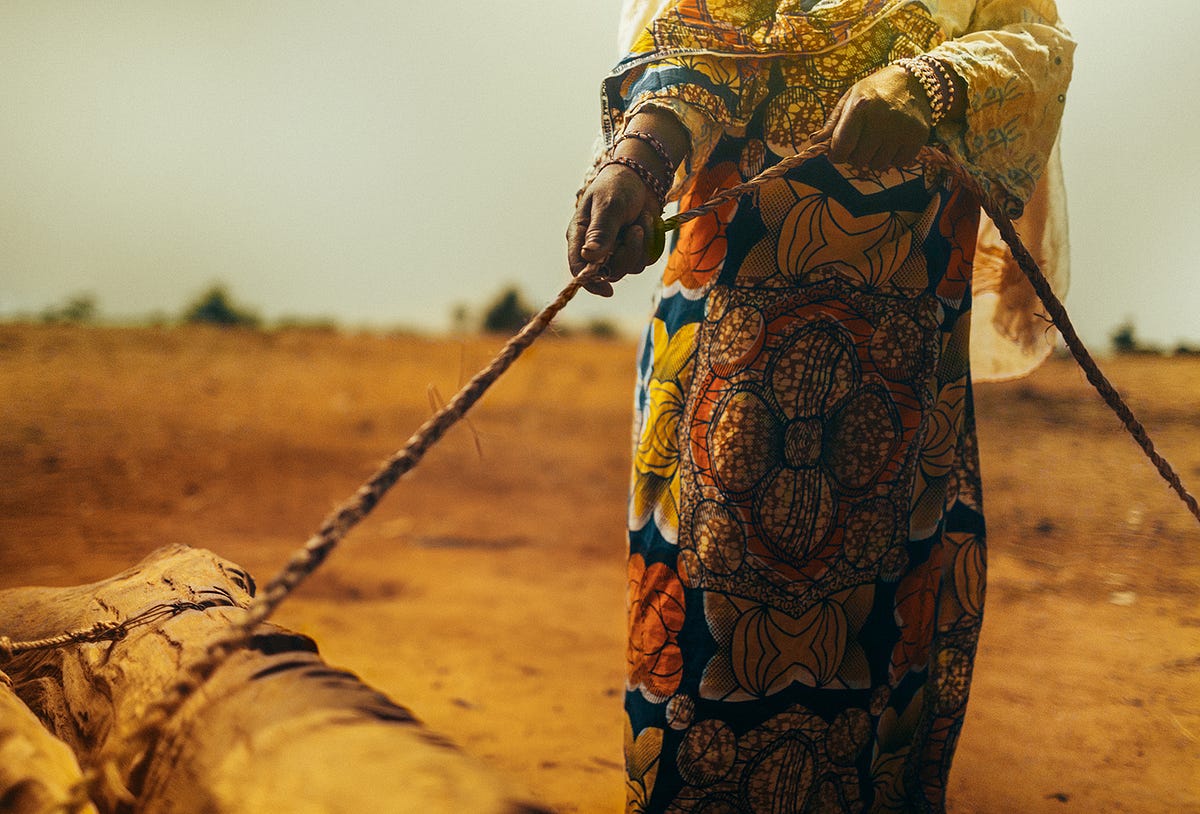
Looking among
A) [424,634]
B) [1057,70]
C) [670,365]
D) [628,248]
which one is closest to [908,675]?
[670,365]

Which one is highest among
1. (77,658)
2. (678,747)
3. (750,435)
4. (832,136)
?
(832,136)

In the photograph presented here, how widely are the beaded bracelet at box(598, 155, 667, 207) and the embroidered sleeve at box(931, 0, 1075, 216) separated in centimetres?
46

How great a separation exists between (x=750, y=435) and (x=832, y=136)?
0.48m

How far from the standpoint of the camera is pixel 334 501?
4746 mm

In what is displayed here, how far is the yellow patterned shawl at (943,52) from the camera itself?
114cm

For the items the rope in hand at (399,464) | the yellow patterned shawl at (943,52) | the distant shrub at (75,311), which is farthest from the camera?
the distant shrub at (75,311)

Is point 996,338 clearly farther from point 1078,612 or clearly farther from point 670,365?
point 1078,612

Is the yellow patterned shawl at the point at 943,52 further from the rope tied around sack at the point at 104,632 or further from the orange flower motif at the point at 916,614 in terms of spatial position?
the rope tied around sack at the point at 104,632

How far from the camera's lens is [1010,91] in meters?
1.15

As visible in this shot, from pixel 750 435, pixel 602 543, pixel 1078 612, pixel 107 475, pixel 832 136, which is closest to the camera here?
pixel 832 136

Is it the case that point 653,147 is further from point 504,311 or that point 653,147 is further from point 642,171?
point 504,311

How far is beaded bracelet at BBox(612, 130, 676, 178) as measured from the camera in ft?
3.66

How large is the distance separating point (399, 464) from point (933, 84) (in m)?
0.96

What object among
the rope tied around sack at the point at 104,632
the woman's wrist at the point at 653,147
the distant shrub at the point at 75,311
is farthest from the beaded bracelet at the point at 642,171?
the distant shrub at the point at 75,311
